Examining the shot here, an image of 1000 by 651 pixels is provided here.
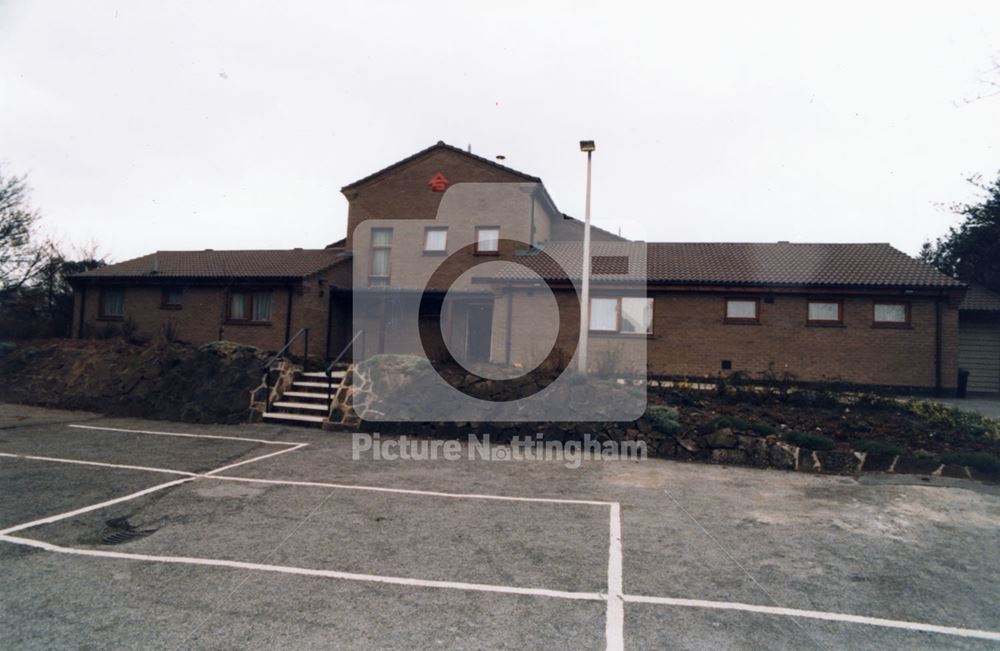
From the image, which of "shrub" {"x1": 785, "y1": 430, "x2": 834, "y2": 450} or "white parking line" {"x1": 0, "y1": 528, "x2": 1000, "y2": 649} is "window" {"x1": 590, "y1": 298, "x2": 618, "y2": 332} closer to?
"shrub" {"x1": 785, "y1": 430, "x2": 834, "y2": 450}

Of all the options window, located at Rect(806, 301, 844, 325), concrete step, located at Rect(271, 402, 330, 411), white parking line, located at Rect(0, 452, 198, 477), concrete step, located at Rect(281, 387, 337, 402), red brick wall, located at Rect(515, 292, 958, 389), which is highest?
window, located at Rect(806, 301, 844, 325)

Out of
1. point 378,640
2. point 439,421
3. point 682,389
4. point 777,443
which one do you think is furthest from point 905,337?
point 378,640

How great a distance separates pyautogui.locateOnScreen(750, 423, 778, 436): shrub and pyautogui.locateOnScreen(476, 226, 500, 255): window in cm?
1152

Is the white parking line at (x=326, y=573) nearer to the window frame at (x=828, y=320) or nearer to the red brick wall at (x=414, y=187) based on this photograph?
the window frame at (x=828, y=320)

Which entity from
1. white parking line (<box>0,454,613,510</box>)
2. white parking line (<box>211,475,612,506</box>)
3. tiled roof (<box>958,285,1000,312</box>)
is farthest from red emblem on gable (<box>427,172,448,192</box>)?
tiled roof (<box>958,285,1000,312</box>)

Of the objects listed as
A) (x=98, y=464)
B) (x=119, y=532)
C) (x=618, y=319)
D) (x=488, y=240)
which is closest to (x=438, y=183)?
(x=488, y=240)

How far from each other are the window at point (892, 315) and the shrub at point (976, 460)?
776 cm

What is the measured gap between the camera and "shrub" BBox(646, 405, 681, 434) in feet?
31.2

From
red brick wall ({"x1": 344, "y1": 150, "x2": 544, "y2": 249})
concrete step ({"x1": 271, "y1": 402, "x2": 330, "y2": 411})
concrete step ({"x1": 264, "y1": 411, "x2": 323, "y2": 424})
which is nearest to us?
concrete step ({"x1": 264, "y1": 411, "x2": 323, "y2": 424})

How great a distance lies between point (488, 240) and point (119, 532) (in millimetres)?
15155

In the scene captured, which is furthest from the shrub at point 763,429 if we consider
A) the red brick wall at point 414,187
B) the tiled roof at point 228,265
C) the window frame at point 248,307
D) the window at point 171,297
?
the window at point 171,297

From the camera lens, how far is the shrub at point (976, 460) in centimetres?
773

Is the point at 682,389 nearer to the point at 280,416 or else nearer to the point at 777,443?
the point at 777,443

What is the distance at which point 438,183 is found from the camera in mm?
19844
